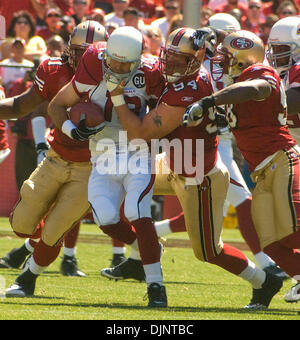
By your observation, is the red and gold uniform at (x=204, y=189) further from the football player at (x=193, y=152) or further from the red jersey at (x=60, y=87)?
the red jersey at (x=60, y=87)

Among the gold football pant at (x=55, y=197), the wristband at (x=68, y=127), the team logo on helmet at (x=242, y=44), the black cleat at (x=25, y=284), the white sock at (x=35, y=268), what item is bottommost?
the black cleat at (x=25, y=284)

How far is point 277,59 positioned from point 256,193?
1004 millimetres

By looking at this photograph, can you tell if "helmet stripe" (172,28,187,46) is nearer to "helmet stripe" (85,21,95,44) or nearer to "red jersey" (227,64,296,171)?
"red jersey" (227,64,296,171)

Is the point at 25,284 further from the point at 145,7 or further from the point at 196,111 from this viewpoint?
the point at 145,7

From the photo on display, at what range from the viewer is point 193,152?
5344 millimetres

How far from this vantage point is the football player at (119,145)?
5.14 m

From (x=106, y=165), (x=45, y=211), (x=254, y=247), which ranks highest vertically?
(x=106, y=165)

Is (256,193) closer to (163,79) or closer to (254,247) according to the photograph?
(163,79)

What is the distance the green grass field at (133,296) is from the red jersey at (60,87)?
91 cm

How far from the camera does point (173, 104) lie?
16.8 feet

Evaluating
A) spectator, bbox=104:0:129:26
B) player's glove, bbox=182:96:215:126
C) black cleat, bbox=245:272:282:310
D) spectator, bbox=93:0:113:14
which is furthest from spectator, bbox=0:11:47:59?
player's glove, bbox=182:96:215:126

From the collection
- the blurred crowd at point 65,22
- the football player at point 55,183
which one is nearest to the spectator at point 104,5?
the blurred crowd at point 65,22

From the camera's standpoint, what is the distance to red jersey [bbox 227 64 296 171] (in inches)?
207
